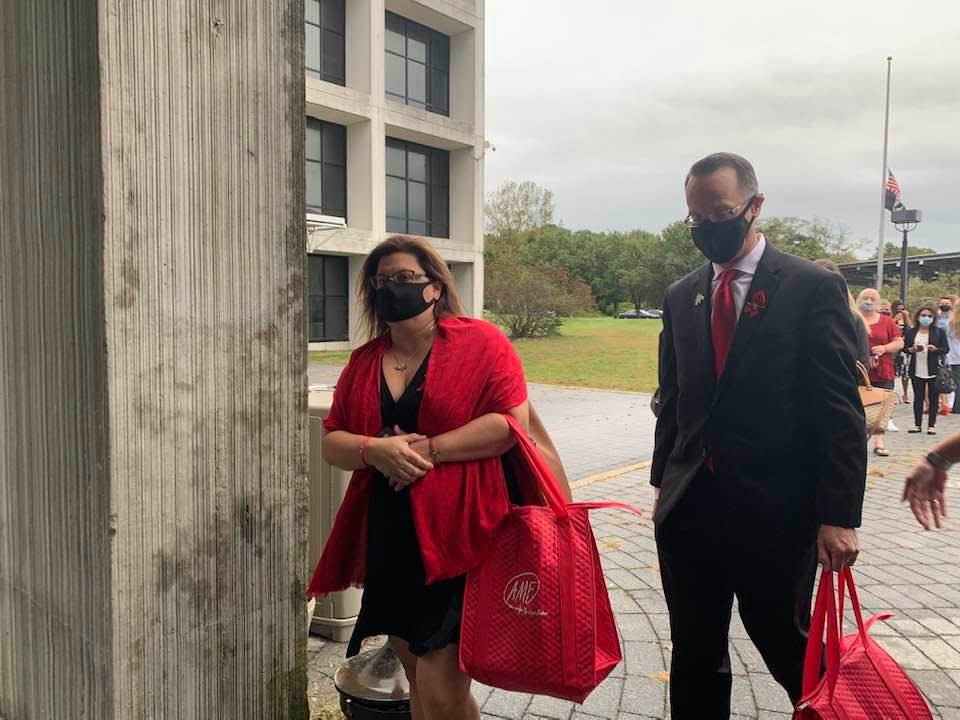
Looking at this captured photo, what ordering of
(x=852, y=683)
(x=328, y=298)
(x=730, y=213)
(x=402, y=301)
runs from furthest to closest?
(x=328, y=298), (x=402, y=301), (x=730, y=213), (x=852, y=683)

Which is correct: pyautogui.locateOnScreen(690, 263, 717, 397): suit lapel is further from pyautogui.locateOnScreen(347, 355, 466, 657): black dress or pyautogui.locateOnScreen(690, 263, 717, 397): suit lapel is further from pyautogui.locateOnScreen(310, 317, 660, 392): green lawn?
pyautogui.locateOnScreen(310, 317, 660, 392): green lawn

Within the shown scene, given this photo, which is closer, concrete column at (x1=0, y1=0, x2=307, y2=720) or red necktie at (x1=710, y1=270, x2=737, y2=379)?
concrete column at (x1=0, y1=0, x2=307, y2=720)

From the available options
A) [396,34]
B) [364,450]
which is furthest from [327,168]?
[364,450]

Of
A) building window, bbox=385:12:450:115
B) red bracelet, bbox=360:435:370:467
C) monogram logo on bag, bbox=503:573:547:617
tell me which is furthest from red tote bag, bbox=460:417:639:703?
building window, bbox=385:12:450:115

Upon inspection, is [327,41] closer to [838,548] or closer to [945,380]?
[945,380]

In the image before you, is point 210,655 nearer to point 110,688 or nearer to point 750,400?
point 110,688

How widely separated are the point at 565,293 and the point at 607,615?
33.9 meters

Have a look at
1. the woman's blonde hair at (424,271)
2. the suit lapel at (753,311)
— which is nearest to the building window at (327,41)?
the woman's blonde hair at (424,271)

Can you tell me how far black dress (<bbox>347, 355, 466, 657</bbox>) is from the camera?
99.3 inches

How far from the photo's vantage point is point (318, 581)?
8.98ft

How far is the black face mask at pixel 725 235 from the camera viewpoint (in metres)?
2.57

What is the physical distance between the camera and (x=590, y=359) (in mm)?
27766

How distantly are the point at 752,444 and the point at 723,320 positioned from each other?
43 cm

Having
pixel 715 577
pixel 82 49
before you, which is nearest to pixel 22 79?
pixel 82 49
